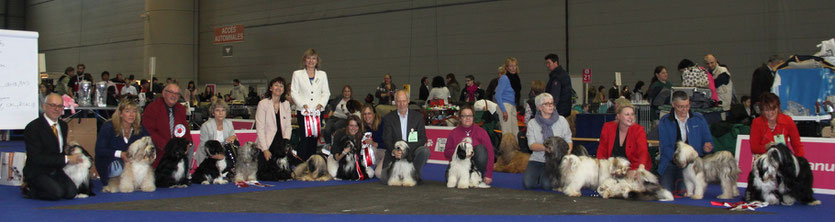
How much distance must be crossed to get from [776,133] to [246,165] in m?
4.31

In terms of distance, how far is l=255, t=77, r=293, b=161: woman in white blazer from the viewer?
6.91 metres

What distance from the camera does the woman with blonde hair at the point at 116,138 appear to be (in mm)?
5859

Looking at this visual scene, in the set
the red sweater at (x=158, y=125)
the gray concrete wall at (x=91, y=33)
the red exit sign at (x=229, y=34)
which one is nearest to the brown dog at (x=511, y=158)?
the red sweater at (x=158, y=125)

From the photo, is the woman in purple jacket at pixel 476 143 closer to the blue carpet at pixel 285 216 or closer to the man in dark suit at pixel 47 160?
the blue carpet at pixel 285 216

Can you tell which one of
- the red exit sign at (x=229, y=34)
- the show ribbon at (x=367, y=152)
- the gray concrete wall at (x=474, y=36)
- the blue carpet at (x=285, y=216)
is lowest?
the blue carpet at (x=285, y=216)

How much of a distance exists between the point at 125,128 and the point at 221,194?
1.06 m

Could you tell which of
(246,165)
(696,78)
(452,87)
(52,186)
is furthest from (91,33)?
(696,78)

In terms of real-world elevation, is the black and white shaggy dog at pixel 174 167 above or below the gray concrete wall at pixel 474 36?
below

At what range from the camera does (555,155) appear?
5812 mm

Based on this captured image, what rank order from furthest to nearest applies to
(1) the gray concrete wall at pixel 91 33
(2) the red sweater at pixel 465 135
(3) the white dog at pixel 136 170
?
(1) the gray concrete wall at pixel 91 33 → (2) the red sweater at pixel 465 135 → (3) the white dog at pixel 136 170

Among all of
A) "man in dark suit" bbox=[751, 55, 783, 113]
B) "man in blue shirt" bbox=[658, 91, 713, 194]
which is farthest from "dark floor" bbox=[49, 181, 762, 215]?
"man in dark suit" bbox=[751, 55, 783, 113]

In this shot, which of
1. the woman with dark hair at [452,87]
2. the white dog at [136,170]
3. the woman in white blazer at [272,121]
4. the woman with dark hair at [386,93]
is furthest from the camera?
the woman with dark hair at [452,87]

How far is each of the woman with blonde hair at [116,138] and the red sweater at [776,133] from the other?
4.87m

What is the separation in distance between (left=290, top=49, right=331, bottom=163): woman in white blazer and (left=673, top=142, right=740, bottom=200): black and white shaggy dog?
138 inches
